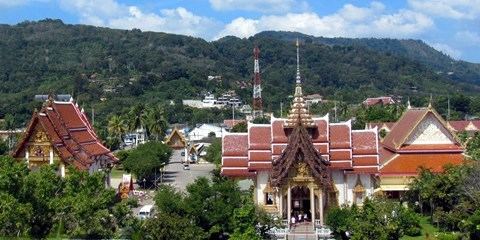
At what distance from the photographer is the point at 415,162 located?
41.6 metres

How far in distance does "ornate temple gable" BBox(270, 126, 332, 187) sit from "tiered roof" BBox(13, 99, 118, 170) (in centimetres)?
1191

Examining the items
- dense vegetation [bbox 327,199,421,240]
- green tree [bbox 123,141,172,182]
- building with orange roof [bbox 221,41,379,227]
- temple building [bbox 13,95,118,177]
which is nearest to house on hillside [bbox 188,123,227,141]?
green tree [bbox 123,141,172,182]

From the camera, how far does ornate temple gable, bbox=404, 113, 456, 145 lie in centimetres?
4225

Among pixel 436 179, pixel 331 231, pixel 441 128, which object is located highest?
pixel 441 128

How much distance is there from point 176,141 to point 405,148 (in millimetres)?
53252

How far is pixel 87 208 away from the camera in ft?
100

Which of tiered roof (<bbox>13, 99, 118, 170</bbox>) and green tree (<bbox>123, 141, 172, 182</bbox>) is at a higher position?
tiered roof (<bbox>13, 99, 118, 170</bbox>)

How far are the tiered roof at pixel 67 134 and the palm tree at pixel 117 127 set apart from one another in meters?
34.8

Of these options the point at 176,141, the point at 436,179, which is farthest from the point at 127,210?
the point at 176,141

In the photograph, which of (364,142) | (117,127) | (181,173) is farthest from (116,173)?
(364,142)

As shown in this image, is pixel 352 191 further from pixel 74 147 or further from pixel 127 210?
pixel 74 147

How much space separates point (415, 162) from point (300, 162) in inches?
339

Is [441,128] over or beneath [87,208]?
over

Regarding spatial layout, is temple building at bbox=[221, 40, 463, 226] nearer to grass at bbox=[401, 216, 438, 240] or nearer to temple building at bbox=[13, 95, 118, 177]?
grass at bbox=[401, 216, 438, 240]
